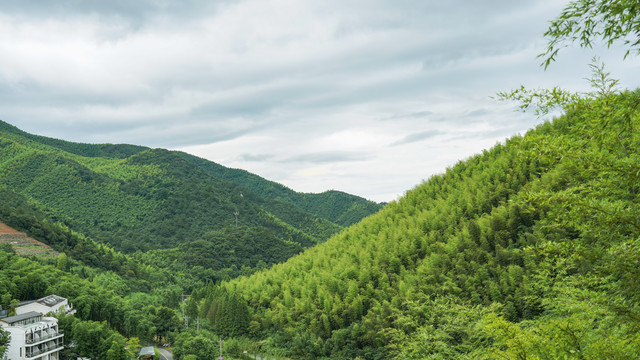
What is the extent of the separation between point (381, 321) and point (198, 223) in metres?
76.9

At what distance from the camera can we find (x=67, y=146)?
150625 mm

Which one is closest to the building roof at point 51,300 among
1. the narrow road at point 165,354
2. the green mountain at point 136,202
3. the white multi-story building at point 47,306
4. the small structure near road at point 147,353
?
the white multi-story building at point 47,306

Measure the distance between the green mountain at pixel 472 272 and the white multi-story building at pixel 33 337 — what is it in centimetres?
1626

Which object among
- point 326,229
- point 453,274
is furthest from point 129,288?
point 326,229

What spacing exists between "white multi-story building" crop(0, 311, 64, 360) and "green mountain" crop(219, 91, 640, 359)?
640 inches

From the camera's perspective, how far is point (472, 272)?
29062mm

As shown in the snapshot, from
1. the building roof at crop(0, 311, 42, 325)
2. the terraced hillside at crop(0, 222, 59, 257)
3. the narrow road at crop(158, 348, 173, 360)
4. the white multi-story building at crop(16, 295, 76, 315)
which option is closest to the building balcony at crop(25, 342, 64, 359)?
the building roof at crop(0, 311, 42, 325)

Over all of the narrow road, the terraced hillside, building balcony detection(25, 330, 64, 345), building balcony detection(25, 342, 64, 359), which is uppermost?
the terraced hillside

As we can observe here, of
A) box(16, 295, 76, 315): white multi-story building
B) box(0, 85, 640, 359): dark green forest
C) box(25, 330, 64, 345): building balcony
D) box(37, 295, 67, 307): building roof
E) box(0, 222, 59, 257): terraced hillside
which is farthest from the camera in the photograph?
box(0, 222, 59, 257): terraced hillside

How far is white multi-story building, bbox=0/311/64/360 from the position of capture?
25.1m

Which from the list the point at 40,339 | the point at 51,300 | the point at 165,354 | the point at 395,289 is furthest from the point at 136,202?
the point at 395,289

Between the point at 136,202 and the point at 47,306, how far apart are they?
79537 mm

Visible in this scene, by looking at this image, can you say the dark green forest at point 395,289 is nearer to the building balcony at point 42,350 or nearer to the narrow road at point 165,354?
the building balcony at point 42,350

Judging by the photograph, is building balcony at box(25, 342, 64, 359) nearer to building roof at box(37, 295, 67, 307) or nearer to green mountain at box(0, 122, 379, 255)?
building roof at box(37, 295, 67, 307)
